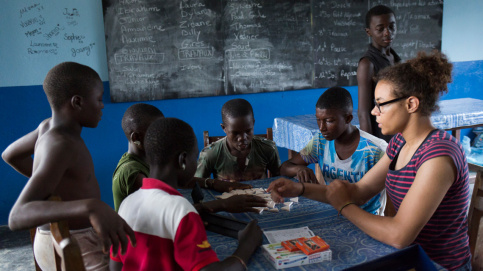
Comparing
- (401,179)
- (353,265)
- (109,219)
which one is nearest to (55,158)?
(109,219)

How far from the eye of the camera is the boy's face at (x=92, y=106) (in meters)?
1.78

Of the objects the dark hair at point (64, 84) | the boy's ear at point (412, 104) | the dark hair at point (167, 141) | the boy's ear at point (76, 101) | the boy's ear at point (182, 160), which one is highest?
the dark hair at point (64, 84)

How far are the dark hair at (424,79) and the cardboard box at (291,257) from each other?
0.81 meters

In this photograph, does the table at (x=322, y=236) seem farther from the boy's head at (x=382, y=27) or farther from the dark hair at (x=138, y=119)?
the boy's head at (x=382, y=27)

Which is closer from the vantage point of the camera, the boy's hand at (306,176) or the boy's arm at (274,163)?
the boy's hand at (306,176)

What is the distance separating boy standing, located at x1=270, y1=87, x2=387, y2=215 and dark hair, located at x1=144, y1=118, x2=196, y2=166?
3.64 ft

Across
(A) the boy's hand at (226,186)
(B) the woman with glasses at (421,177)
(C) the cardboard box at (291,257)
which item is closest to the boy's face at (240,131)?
(A) the boy's hand at (226,186)

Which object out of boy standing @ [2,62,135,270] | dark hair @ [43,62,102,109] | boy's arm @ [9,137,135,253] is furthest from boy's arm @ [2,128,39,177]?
boy's arm @ [9,137,135,253]

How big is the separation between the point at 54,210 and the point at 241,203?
96 centimetres

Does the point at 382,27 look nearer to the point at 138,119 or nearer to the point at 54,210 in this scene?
the point at 138,119

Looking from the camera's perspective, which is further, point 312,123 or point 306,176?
point 312,123

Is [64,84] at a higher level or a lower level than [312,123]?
higher

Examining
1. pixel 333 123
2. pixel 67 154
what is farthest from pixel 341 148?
pixel 67 154

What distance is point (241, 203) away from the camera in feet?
6.55
